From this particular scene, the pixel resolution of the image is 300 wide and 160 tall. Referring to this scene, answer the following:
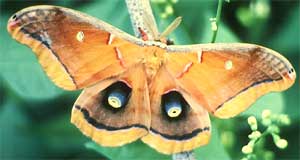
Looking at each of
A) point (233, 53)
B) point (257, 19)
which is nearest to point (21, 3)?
point (257, 19)

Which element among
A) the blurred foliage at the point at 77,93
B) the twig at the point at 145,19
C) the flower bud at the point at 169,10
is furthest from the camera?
the blurred foliage at the point at 77,93

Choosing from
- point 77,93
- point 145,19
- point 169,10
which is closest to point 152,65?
point 145,19

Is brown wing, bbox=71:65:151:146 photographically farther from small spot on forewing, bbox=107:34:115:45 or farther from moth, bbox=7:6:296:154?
small spot on forewing, bbox=107:34:115:45

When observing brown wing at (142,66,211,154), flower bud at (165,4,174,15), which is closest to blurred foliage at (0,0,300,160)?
flower bud at (165,4,174,15)

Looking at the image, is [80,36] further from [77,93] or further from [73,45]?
[77,93]

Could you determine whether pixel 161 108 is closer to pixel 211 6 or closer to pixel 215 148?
pixel 215 148

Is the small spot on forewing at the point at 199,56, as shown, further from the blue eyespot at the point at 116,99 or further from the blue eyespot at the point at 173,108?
the blue eyespot at the point at 116,99

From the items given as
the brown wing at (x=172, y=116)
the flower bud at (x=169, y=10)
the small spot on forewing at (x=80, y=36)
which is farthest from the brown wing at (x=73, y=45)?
the flower bud at (x=169, y=10)

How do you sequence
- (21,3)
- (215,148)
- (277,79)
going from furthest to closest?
1. (21,3)
2. (215,148)
3. (277,79)
